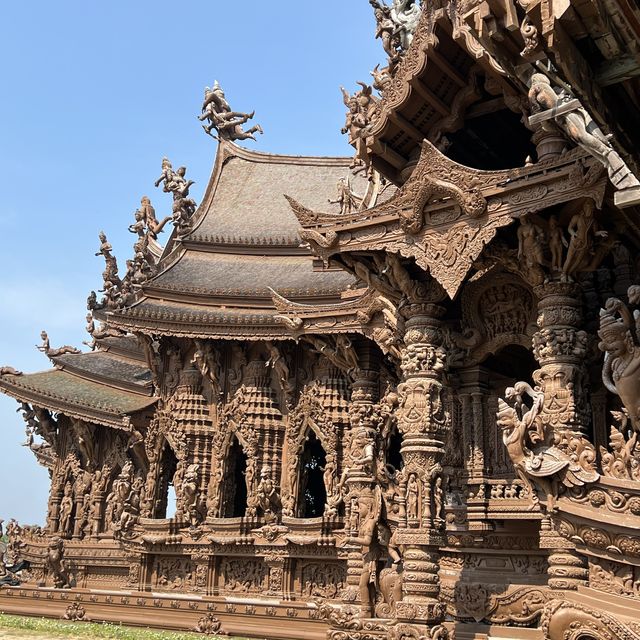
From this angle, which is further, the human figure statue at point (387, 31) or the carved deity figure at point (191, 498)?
the carved deity figure at point (191, 498)

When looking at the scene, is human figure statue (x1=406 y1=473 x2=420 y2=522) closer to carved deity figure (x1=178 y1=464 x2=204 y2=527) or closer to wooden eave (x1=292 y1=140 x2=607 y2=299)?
wooden eave (x1=292 y1=140 x2=607 y2=299)

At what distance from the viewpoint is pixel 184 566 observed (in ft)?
52.3

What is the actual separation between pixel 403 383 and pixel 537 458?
3727 mm

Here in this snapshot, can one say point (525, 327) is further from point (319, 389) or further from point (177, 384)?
point (177, 384)

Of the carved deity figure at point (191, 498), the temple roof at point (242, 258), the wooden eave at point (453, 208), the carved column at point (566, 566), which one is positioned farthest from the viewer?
the temple roof at point (242, 258)

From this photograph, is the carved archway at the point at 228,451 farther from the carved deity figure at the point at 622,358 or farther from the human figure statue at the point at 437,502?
the carved deity figure at the point at 622,358

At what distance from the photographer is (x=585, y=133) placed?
21.3 ft

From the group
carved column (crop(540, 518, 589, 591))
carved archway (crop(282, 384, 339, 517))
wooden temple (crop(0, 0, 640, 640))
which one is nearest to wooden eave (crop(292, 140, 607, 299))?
wooden temple (crop(0, 0, 640, 640))

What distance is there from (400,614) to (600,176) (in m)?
5.24

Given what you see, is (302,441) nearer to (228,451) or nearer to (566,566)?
(228,451)

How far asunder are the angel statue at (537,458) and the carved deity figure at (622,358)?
0.64 m

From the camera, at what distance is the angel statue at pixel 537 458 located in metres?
6.00

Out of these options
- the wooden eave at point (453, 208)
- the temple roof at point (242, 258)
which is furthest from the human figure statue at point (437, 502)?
the temple roof at point (242, 258)

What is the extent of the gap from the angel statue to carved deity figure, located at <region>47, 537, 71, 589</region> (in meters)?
15.2
